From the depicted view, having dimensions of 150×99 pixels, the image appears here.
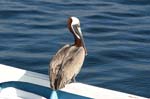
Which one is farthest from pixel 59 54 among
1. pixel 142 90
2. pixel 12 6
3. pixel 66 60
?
pixel 12 6

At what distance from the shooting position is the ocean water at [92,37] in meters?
8.98

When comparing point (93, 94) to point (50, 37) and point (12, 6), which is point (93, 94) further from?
point (12, 6)

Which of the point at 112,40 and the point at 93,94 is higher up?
the point at 93,94

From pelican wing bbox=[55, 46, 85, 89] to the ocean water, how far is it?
215cm

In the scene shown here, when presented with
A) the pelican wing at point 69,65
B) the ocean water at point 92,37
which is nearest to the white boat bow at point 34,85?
the pelican wing at point 69,65

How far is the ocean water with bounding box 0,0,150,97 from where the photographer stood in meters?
8.98

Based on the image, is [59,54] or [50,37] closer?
[59,54]

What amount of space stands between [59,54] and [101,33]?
5.27m

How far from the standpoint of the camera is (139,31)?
11.7 metres

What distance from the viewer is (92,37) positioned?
11094 mm

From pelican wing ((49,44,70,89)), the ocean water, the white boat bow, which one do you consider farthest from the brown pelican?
the ocean water

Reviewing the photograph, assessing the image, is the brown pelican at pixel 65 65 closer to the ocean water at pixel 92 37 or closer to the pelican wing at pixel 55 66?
the pelican wing at pixel 55 66

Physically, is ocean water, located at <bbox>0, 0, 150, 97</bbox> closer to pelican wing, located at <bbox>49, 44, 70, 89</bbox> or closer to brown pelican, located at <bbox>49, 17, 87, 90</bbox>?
brown pelican, located at <bbox>49, 17, 87, 90</bbox>

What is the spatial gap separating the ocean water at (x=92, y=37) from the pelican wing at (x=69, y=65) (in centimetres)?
215
